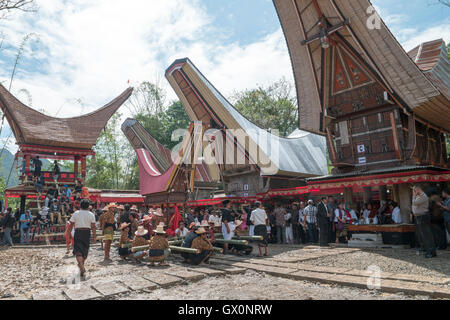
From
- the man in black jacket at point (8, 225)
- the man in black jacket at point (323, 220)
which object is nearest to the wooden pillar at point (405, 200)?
the man in black jacket at point (323, 220)

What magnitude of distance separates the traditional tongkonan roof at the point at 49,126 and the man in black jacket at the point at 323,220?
54.6ft

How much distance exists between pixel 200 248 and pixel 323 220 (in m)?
5.28

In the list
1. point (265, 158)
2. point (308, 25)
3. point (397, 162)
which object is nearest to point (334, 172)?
point (397, 162)

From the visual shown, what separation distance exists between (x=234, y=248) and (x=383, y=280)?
5137mm

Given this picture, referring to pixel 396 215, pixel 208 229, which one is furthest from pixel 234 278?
pixel 396 215

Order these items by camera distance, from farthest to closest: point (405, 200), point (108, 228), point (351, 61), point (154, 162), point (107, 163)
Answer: point (107, 163) → point (154, 162) → point (351, 61) → point (405, 200) → point (108, 228)

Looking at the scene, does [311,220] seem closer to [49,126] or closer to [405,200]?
[405,200]

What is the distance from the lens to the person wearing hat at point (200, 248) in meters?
7.68

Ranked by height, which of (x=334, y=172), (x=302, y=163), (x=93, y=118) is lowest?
(x=334, y=172)

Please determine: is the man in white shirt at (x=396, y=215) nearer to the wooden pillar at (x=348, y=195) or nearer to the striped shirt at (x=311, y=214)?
the striped shirt at (x=311, y=214)

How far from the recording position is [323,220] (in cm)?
1092

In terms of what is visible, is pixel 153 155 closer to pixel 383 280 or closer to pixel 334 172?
pixel 334 172

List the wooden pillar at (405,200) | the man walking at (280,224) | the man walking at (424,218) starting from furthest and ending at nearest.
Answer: the man walking at (280,224)
the wooden pillar at (405,200)
the man walking at (424,218)

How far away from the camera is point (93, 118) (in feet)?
73.3
